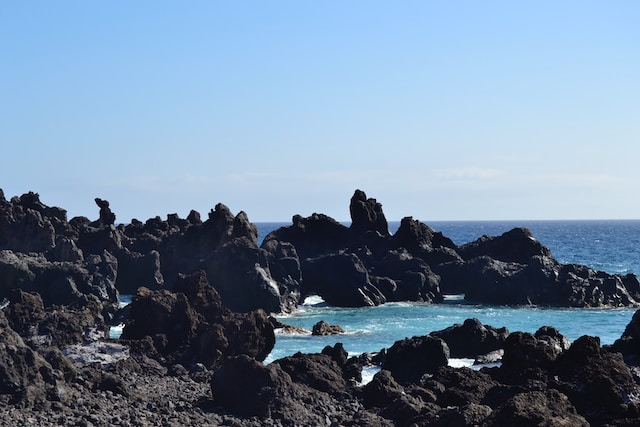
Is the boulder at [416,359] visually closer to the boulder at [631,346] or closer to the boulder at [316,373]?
the boulder at [316,373]

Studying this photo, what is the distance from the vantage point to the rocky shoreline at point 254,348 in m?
30.7

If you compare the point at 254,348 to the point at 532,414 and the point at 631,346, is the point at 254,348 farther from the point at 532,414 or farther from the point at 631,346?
the point at 532,414

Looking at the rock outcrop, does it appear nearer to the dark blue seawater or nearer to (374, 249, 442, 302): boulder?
(374, 249, 442, 302): boulder

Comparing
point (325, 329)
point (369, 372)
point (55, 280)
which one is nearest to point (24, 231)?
point (55, 280)

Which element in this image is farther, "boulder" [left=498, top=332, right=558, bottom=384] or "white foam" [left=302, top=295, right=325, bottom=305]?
"white foam" [left=302, top=295, right=325, bottom=305]

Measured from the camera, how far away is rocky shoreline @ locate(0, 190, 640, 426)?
3070 cm

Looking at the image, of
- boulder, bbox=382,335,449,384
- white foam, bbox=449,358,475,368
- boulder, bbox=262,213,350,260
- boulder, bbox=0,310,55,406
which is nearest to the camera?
boulder, bbox=0,310,55,406

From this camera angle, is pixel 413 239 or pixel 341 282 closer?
pixel 341 282

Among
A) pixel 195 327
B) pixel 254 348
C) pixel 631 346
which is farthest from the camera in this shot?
pixel 195 327

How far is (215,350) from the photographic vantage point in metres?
42.8

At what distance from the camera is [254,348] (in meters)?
43.6

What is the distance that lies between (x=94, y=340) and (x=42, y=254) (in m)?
40.3

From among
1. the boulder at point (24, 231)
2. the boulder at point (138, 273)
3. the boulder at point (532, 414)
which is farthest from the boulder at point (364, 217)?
the boulder at point (532, 414)

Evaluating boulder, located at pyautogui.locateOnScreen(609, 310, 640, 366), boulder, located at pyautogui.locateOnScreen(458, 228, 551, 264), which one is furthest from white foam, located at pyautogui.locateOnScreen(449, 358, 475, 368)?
boulder, located at pyautogui.locateOnScreen(458, 228, 551, 264)
